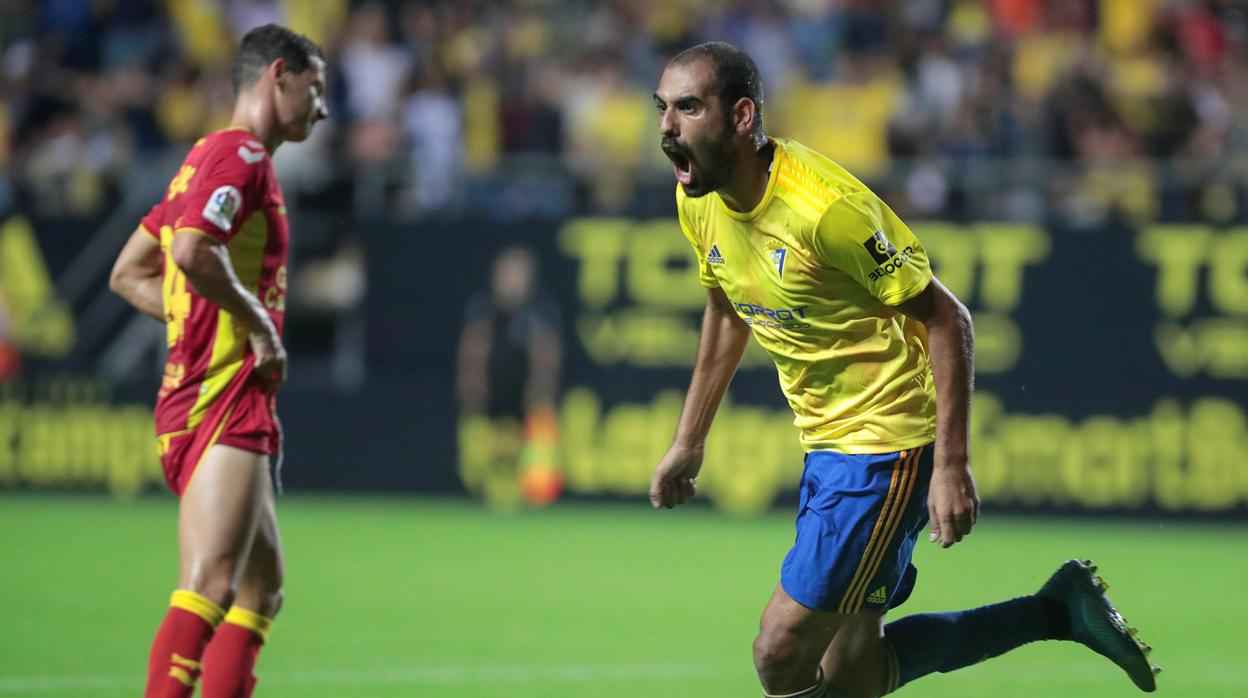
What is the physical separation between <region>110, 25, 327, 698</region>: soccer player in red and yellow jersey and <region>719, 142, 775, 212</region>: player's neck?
56.0 inches

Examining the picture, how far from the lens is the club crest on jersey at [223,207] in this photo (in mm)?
5090

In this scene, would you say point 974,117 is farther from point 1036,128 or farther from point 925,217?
point 925,217

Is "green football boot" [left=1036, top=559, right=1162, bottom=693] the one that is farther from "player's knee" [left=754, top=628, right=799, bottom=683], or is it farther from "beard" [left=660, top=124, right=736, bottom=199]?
"beard" [left=660, top=124, right=736, bottom=199]

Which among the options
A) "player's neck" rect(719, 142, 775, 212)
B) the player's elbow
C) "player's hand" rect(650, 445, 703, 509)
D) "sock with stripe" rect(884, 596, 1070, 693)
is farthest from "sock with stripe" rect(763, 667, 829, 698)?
the player's elbow

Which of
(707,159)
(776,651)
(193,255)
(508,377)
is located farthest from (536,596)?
(707,159)

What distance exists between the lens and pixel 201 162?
523 cm

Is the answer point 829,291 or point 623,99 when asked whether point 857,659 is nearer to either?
point 829,291

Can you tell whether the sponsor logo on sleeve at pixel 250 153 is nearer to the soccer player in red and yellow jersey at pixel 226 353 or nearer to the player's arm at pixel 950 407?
the soccer player in red and yellow jersey at pixel 226 353

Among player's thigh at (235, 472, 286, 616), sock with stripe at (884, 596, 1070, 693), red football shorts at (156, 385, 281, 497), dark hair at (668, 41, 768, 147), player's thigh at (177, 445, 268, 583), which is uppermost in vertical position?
dark hair at (668, 41, 768, 147)

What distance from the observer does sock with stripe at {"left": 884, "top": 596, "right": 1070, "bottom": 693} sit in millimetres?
5633

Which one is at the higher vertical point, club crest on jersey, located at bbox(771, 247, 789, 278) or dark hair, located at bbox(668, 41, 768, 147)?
dark hair, located at bbox(668, 41, 768, 147)

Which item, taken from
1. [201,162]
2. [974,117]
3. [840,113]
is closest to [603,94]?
[840,113]

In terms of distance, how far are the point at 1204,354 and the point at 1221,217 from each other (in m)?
1.02

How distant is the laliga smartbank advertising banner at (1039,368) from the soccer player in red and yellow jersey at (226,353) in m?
7.94
